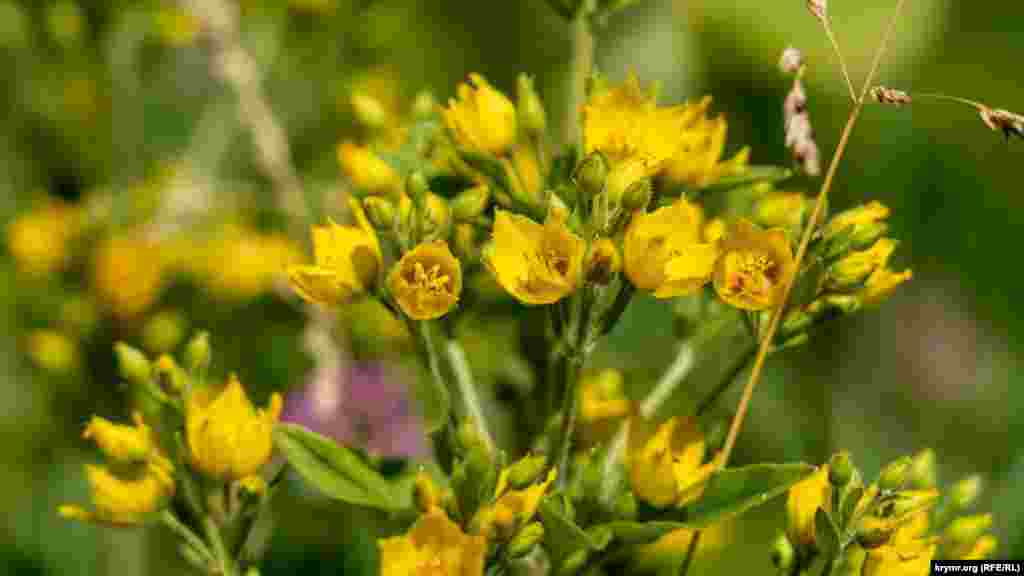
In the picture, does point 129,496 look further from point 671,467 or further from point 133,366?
point 671,467

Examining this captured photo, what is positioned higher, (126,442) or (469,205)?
(469,205)

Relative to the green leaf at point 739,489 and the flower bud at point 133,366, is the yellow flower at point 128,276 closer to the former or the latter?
the flower bud at point 133,366

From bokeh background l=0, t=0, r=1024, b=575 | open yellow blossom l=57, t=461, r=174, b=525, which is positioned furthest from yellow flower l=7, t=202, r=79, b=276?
open yellow blossom l=57, t=461, r=174, b=525

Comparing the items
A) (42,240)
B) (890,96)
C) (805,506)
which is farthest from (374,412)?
(890,96)

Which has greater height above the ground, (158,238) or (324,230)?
(324,230)

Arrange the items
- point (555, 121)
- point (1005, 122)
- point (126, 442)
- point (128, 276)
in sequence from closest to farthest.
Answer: point (1005, 122), point (126, 442), point (128, 276), point (555, 121)

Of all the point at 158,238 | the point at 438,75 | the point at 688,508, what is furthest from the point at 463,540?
the point at 438,75

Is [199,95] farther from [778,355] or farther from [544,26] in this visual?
[778,355]
